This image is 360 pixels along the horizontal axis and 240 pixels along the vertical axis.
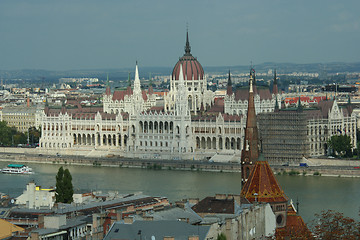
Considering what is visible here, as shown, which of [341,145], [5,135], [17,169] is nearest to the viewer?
[17,169]

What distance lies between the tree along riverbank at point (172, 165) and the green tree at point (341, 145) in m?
4.58

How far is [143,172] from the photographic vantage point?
70.4m

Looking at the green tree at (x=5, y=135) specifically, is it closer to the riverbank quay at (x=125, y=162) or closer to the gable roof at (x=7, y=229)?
the riverbank quay at (x=125, y=162)

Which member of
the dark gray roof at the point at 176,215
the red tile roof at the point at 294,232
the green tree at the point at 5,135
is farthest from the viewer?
the green tree at the point at 5,135

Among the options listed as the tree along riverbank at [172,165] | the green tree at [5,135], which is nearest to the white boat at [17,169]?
the tree along riverbank at [172,165]

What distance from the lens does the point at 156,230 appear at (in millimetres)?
27156

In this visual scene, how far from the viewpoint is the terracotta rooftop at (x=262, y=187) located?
3419cm

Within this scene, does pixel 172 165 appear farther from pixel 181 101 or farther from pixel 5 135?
pixel 5 135

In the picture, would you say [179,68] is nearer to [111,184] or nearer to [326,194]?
[111,184]

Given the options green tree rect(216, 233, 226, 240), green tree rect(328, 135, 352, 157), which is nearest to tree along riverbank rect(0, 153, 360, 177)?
green tree rect(328, 135, 352, 157)

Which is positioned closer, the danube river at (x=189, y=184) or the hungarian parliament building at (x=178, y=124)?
the danube river at (x=189, y=184)

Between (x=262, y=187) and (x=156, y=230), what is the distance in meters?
8.07

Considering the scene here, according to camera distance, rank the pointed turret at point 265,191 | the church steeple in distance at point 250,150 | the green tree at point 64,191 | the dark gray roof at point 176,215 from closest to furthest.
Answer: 1. the dark gray roof at point 176,215
2. the pointed turret at point 265,191
3. the church steeple in distance at point 250,150
4. the green tree at point 64,191

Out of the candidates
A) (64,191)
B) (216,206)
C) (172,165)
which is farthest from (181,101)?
(216,206)
